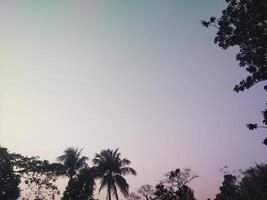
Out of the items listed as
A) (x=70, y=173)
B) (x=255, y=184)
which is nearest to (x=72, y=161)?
(x=70, y=173)

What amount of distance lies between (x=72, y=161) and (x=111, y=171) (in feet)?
23.1

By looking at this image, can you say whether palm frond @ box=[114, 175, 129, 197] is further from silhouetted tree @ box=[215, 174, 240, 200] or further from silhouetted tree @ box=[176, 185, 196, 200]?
silhouetted tree @ box=[215, 174, 240, 200]

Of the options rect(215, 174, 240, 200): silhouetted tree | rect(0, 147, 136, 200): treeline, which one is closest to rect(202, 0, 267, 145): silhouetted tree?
rect(0, 147, 136, 200): treeline

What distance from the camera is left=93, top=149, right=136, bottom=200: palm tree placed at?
4650 cm

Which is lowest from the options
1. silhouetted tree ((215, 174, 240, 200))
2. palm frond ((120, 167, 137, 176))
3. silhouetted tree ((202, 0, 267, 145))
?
silhouetted tree ((202, 0, 267, 145))

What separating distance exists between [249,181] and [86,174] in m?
28.7

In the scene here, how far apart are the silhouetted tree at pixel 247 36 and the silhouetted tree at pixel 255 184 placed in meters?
33.2

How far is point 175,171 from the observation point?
53.5 metres

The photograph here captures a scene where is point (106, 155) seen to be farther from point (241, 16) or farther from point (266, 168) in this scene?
point (241, 16)

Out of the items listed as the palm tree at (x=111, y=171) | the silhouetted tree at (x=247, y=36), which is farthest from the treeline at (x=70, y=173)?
the silhouetted tree at (x=247, y=36)

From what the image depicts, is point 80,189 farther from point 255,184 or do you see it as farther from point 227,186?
point 227,186

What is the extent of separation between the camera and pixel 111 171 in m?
48.0

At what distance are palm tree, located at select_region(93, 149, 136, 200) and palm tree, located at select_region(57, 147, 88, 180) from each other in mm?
3166

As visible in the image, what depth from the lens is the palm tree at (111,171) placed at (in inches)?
1831
